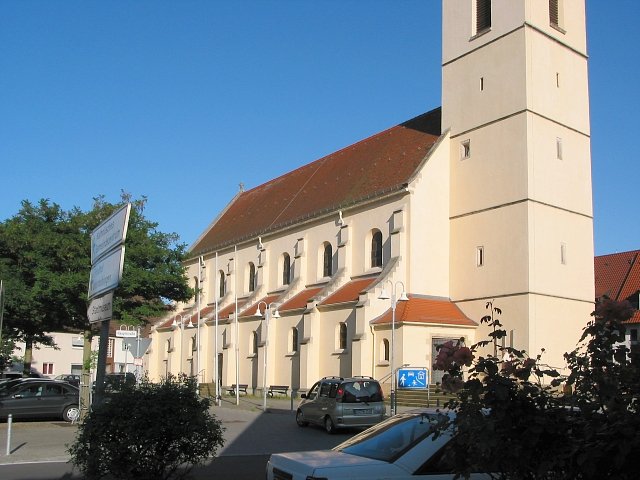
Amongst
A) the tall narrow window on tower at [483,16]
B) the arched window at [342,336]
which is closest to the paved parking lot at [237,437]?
the arched window at [342,336]

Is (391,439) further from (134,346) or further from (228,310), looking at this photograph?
(228,310)

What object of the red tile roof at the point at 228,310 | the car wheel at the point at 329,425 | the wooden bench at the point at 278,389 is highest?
the red tile roof at the point at 228,310

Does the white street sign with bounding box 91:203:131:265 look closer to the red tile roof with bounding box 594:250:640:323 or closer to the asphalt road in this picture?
the asphalt road

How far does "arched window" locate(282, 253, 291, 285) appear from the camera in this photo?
45.4 metres

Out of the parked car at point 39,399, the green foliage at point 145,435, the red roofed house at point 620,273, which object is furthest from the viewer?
the red roofed house at point 620,273

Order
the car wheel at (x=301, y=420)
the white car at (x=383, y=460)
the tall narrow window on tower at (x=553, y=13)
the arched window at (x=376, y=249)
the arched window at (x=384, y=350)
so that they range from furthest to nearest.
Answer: the arched window at (x=376, y=249) → the tall narrow window on tower at (x=553, y=13) → the arched window at (x=384, y=350) → the car wheel at (x=301, y=420) → the white car at (x=383, y=460)

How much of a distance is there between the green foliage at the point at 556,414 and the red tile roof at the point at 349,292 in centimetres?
3091

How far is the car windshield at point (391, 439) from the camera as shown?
6.83 metres

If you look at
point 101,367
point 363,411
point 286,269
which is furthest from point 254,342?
point 101,367

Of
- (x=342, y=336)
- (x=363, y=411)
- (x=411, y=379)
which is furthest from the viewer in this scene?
(x=342, y=336)

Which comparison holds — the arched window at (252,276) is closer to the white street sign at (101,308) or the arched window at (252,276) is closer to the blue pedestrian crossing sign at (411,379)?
the blue pedestrian crossing sign at (411,379)

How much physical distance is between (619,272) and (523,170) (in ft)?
85.4

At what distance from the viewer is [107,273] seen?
32.8 feet

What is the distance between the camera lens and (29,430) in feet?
70.8
